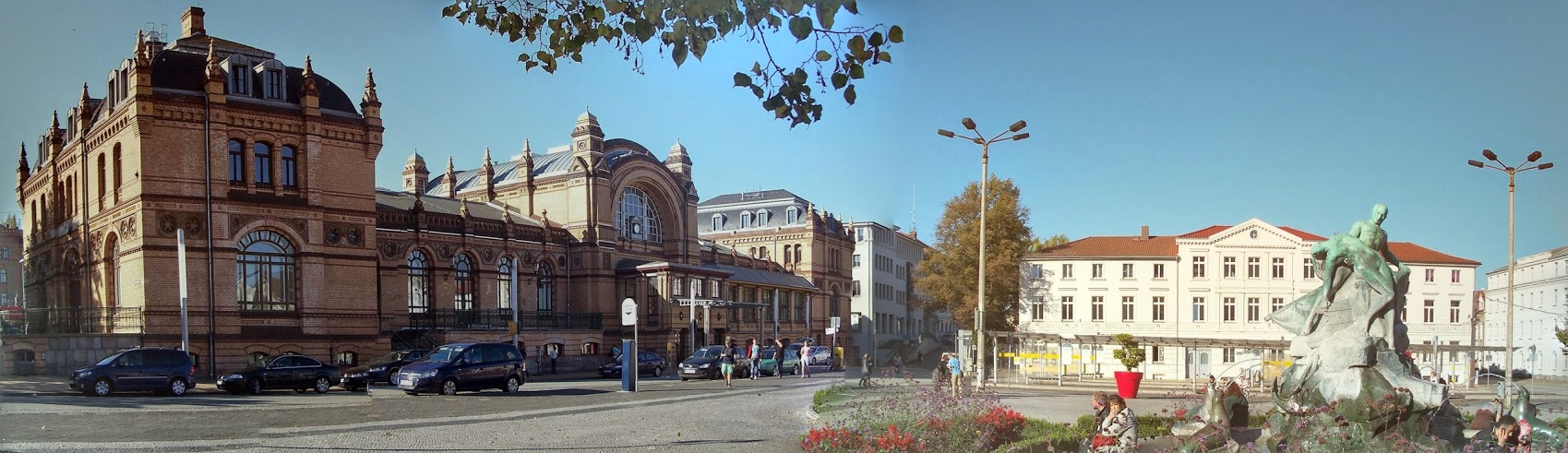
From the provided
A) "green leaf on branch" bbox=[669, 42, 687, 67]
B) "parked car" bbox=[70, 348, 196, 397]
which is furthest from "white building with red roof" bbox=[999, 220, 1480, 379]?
"green leaf on branch" bbox=[669, 42, 687, 67]

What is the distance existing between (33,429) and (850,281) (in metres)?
63.6

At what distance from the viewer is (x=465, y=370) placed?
26906mm

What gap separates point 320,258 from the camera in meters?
37.8

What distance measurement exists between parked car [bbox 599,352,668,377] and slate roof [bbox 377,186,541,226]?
33.3ft

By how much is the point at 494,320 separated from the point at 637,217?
13.2 meters

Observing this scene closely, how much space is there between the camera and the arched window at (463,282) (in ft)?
152

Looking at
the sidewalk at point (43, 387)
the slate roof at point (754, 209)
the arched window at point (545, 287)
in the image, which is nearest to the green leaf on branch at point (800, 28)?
the sidewalk at point (43, 387)

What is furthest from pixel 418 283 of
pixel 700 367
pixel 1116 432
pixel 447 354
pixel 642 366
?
pixel 1116 432

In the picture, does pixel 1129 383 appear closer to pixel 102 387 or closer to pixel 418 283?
pixel 102 387

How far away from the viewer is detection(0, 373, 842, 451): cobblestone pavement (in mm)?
15477

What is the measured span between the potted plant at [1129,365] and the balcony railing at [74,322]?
27.9m

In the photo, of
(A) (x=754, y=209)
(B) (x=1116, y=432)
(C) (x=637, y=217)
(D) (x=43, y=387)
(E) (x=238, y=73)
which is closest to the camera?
(B) (x=1116, y=432)

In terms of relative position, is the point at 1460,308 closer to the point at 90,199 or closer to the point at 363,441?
the point at 363,441

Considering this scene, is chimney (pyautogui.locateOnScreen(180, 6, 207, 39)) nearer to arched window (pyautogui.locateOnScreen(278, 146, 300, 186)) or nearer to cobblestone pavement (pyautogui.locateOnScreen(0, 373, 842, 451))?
arched window (pyautogui.locateOnScreen(278, 146, 300, 186))
